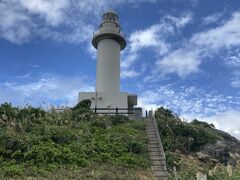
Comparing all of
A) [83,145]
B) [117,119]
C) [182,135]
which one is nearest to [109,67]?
[117,119]

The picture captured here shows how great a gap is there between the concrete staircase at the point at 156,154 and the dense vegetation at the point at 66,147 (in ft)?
1.22

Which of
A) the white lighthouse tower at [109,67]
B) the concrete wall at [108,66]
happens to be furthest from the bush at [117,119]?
the concrete wall at [108,66]

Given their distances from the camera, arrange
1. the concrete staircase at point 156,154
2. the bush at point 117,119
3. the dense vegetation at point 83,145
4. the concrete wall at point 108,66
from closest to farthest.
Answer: the dense vegetation at point 83,145 → the concrete staircase at point 156,154 → the bush at point 117,119 → the concrete wall at point 108,66

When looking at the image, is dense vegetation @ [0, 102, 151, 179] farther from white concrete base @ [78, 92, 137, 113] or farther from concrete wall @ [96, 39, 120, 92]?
concrete wall @ [96, 39, 120, 92]

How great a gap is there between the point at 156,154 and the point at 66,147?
445 centimetres

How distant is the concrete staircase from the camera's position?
57.2 feet

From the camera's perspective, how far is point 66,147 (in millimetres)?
18797

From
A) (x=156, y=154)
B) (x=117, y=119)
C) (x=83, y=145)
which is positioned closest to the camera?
(x=83, y=145)

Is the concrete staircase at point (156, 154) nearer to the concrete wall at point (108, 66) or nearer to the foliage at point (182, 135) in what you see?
the foliage at point (182, 135)

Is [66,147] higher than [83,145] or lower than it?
lower

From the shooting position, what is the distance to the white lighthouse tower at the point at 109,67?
37.7 m

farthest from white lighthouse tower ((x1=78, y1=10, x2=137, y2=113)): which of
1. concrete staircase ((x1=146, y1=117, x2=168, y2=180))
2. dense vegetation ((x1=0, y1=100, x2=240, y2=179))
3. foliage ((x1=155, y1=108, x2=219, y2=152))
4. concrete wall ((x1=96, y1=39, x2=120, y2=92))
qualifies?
concrete staircase ((x1=146, y1=117, x2=168, y2=180))

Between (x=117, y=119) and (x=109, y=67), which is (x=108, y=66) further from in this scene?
(x=117, y=119)

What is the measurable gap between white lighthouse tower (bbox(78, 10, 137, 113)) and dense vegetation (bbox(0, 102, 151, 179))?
11692mm
